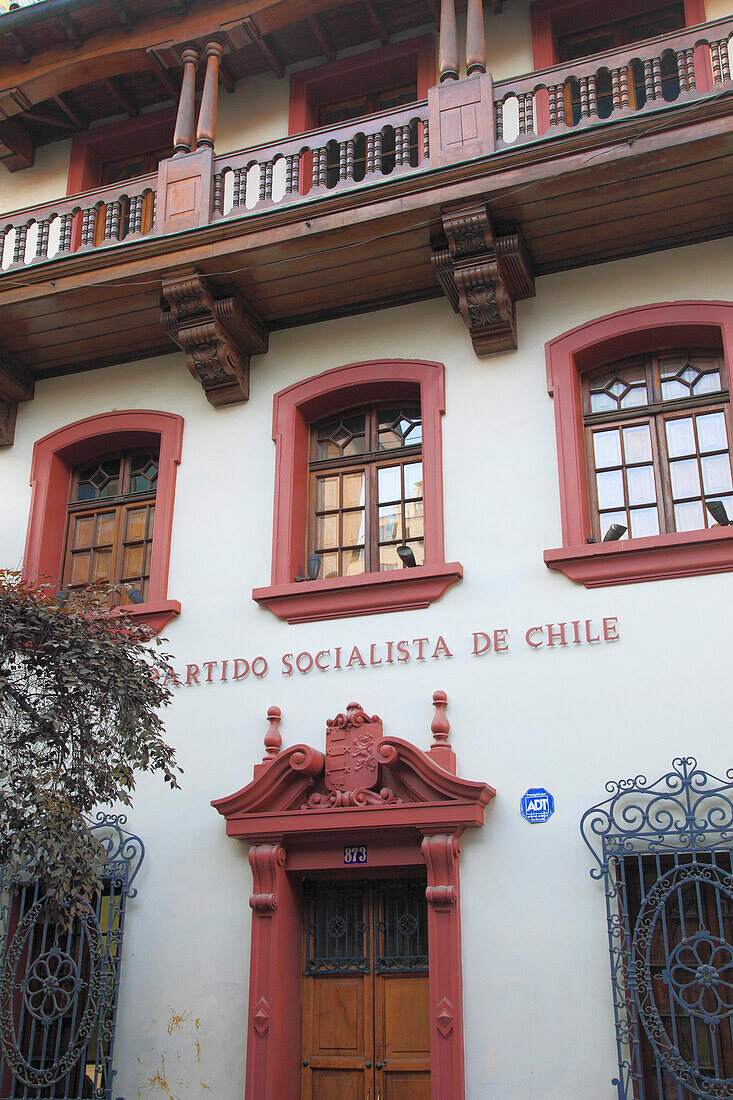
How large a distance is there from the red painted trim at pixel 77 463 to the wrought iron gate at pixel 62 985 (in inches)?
101

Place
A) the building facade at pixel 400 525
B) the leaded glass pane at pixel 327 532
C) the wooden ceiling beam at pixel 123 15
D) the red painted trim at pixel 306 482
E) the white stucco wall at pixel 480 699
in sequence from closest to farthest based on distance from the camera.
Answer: the white stucco wall at pixel 480 699 < the building facade at pixel 400 525 < the red painted trim at pixel 306 482 < the leaded glass pane at pixel 327 532 < the wooden ceiling beam at pixel 123 15

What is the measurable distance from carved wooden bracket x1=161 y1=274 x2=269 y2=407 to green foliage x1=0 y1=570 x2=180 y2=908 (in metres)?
3.36

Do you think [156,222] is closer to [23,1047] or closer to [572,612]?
[572,612]

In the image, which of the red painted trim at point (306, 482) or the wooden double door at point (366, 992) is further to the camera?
the red painted trim at point (306, 482)

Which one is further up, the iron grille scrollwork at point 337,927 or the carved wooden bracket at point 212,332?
the carved wooden bracket at point 212,332

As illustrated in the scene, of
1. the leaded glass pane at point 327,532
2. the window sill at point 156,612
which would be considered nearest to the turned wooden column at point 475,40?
the leaded glass pane at point 327,532

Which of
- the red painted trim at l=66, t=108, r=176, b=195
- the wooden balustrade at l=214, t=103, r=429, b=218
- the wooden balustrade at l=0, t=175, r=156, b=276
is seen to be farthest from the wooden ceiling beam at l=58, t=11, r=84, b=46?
the wooden balustrade at l=214, t=103, r=429, b=218

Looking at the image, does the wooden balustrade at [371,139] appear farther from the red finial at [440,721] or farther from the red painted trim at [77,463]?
the red finial at [440,721]

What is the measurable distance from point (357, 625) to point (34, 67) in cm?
689

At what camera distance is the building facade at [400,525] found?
320 inches

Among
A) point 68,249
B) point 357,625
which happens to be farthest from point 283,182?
point 357,625

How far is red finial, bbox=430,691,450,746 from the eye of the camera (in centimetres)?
873

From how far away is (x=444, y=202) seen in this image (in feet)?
31.2

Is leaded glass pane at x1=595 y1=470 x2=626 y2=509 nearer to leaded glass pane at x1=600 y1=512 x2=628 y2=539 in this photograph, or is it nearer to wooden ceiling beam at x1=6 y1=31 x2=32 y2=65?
leaded glass pane at x1=600 y1=512 x2=628 y2=539
